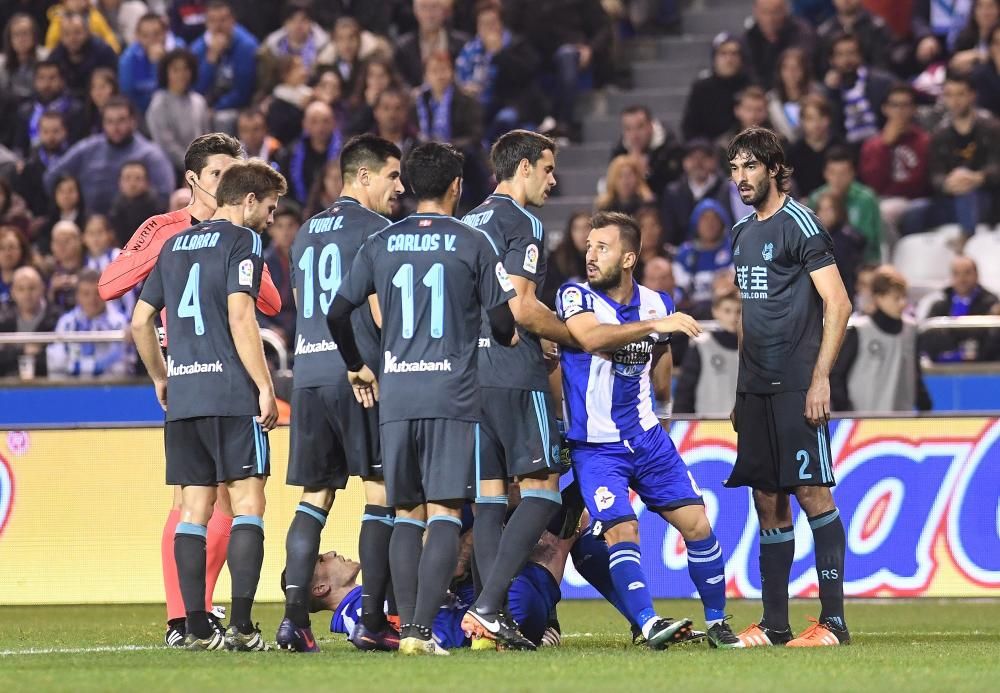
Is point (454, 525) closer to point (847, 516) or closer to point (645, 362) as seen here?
point (645, 362)

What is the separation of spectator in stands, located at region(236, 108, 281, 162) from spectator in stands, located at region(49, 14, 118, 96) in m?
2.74

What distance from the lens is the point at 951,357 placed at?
45.8ft

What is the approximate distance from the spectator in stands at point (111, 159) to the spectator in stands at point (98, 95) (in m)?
0.64

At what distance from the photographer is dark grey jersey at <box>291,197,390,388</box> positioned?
8.57 meters

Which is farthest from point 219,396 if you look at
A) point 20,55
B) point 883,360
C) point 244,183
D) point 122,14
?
point 122,14

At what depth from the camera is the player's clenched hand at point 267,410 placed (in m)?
8.38

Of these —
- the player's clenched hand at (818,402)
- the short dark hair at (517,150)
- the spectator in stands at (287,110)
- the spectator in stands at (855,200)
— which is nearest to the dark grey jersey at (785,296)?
the player's clenched hand at (818,402)

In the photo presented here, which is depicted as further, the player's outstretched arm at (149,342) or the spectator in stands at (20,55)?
the spectator in stands at (20,55)

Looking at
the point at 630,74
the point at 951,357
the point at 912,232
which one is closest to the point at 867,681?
the point at 951,357

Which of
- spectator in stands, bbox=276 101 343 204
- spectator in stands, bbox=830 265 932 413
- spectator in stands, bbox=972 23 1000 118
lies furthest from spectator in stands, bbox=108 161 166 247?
spectator in stands, bbox=972 23 1000 118

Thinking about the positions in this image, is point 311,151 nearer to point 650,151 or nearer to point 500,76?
point 500,76

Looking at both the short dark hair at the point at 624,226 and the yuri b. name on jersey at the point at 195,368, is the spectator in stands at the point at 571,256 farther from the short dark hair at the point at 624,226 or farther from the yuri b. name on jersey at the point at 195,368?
the yuri b. name on jersey at the point at 195,368

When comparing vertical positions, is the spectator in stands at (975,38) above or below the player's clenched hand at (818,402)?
above

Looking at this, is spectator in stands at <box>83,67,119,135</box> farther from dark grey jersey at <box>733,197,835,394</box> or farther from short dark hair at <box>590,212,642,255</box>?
dark grey jersey at <box>733,197,835,394</box>
